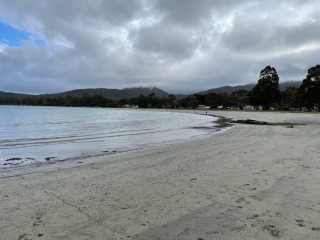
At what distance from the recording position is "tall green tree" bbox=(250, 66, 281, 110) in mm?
85688

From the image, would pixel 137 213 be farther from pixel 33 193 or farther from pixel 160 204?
pixel 33 193

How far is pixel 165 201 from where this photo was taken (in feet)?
16.5

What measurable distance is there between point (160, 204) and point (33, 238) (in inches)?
89.7

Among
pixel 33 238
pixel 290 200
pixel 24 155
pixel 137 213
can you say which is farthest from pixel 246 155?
pixel 24 155

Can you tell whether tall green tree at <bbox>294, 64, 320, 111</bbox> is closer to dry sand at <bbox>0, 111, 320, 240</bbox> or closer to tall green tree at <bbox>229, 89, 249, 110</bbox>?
tall green tree at <bbox>229, 89, 249, 110</bbox>

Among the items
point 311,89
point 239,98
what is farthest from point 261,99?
point 239,98

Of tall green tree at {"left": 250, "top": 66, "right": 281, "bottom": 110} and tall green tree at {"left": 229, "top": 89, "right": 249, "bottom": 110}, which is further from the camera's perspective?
tall green tree at {"left": 229, "top": 89, "right": 249, "bottom": 110}

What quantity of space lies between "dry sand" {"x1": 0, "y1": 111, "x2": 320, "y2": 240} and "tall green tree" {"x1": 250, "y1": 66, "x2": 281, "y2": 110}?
84.7 meters

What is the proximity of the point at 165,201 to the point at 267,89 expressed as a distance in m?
90.5

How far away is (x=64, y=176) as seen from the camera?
293 inches

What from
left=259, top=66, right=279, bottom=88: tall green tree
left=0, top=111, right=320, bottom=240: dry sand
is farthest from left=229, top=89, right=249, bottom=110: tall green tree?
left=0, top=111, right=320, bottom=240: dry sand

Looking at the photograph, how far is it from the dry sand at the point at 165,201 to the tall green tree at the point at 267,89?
84.7 metres

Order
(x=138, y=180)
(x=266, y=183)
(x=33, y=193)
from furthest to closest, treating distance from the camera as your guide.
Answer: (x=138, y=180) → (x=266, y=183) → (x=33, y=193)

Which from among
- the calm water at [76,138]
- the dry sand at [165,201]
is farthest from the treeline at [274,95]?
the dry sand at [165,201]
